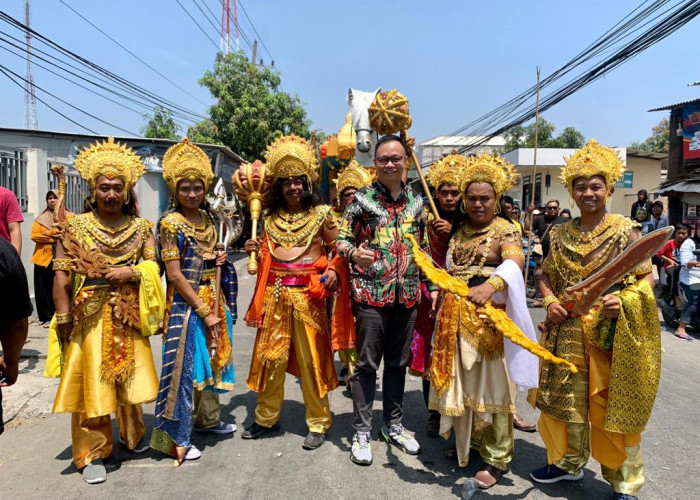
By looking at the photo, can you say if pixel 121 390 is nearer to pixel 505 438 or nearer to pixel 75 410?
pixel 75 410

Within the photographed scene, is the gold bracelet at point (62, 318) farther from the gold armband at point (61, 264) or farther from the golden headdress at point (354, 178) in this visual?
the golden headdress at point (354, 178)

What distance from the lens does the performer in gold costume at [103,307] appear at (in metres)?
2.99

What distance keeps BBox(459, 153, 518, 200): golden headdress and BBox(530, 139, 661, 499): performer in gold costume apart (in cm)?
35

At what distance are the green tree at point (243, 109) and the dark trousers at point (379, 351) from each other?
16.2 metres

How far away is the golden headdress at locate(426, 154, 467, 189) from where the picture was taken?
144 inches

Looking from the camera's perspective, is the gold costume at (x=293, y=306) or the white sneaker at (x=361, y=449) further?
the gold costume at (x=293, y=306)

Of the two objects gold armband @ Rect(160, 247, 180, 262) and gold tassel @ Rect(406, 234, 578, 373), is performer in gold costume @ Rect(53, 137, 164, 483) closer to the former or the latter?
gold armband @ Rect(160, 247, 180, 262)

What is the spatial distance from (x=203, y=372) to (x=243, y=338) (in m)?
3.17

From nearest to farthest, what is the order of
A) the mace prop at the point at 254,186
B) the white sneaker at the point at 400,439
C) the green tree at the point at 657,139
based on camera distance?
the white sneaker at the point at 400,439 < the mace prop at the point at 254,186 < the green tree at the point at 657,139

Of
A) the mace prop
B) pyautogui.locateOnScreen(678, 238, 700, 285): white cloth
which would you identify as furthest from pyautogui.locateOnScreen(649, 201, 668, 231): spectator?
the mace prop

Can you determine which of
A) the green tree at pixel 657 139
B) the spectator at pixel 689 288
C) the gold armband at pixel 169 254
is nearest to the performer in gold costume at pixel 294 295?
the gold armband at pixel 169 254

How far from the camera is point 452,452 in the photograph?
3.29m

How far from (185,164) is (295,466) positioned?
2224 mm

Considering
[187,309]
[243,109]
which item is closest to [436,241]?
[187,309]
